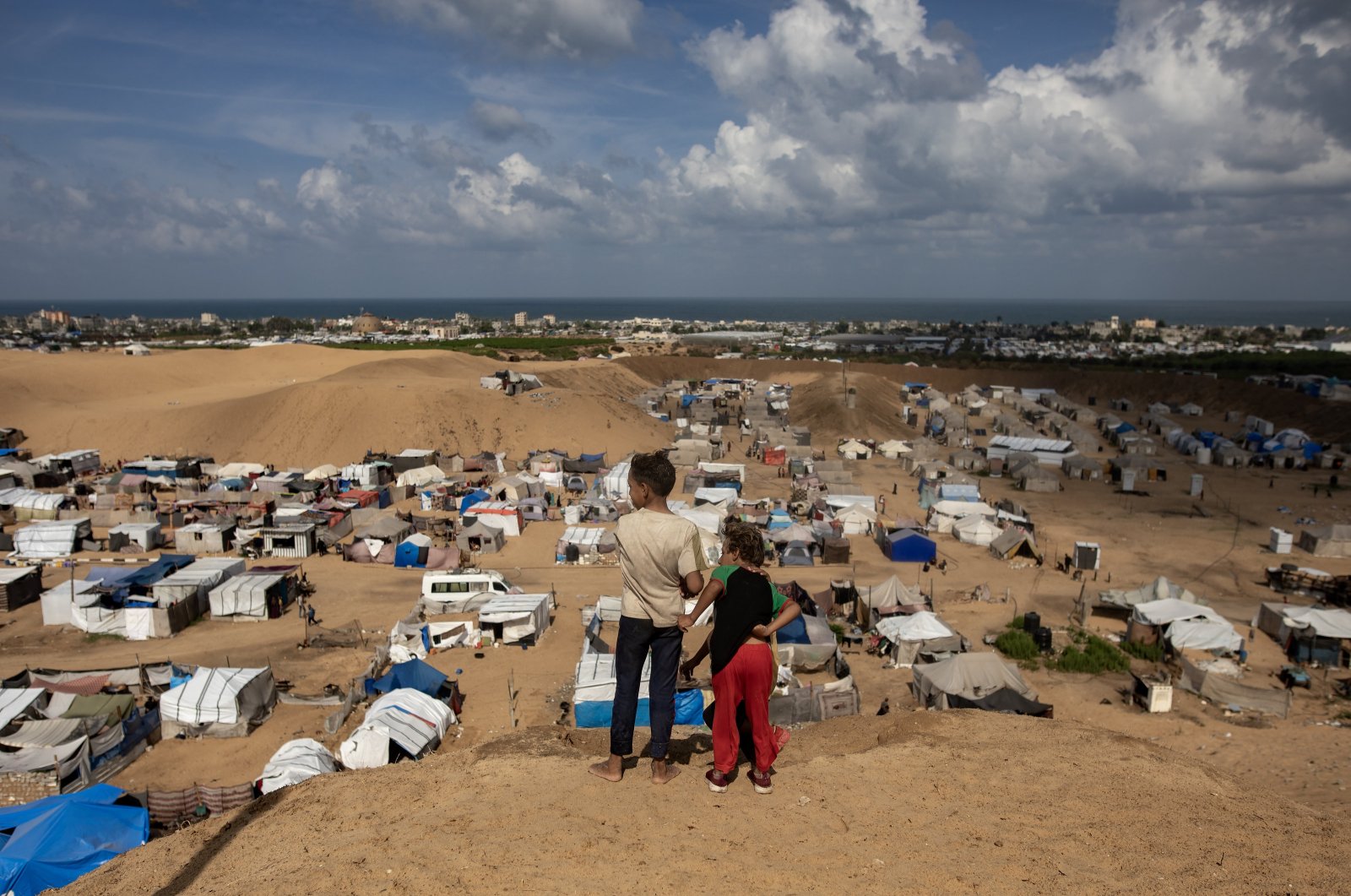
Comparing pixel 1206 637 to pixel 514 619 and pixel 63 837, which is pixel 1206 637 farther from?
pixel 63 837

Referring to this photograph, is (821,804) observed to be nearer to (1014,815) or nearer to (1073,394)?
(1014,815)

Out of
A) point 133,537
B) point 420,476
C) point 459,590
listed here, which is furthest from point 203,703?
point 420,476

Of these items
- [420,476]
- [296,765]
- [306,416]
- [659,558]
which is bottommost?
[420,476]

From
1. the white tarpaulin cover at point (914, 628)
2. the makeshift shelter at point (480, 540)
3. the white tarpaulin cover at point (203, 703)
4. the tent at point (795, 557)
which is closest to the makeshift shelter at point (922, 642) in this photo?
the white tarpaulin cover at point (914, 628)

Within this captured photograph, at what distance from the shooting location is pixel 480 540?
26766 millimetres

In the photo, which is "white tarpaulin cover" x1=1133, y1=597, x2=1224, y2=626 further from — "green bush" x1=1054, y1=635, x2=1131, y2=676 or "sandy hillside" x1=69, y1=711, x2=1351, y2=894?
"sandy hillside" x1=69, y1=711, x2=1351, y2=894

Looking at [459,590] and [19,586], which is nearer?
[459,590]

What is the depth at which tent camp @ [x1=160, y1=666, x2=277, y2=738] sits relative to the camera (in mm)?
14289

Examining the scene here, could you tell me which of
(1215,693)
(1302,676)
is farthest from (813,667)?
(1302,676)

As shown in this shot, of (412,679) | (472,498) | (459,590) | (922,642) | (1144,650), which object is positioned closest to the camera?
(412,679)

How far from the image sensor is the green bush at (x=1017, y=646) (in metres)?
18.2

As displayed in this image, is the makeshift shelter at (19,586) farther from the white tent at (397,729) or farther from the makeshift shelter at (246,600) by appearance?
the white tent at (397,729)

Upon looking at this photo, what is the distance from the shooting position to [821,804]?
5438mm

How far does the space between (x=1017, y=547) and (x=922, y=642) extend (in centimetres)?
1051
